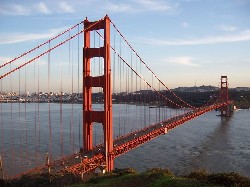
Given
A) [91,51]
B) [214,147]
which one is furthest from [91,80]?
[214,147]

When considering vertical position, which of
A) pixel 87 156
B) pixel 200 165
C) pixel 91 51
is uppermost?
pixel 91 51

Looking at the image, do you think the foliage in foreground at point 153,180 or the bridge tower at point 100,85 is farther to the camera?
the bridge tower at point 100,85

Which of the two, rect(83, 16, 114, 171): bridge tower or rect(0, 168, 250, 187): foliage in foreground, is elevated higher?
rect(83, 16, 114, 171): bridge tower

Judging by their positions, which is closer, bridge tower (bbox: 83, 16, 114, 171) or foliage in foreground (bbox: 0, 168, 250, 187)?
foliage in foreground (bbox: 0, 168, 250, 187)

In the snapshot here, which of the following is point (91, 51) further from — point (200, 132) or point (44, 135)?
point (200, 132)

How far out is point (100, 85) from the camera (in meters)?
17.8

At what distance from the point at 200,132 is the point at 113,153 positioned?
21.3 metres

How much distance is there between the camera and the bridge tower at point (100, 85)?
17500 millimetres

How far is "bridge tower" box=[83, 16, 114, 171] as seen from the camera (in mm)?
17500

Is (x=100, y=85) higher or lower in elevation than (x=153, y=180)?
higher

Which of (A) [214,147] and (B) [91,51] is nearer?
(B) [91,51]

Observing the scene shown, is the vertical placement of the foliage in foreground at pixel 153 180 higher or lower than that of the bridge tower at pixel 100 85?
lower

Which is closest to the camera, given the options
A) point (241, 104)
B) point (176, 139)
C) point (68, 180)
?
point (68, 180)

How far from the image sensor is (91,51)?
60.0 ft
